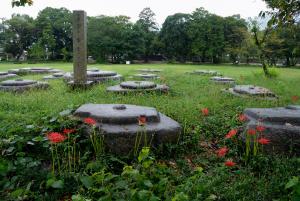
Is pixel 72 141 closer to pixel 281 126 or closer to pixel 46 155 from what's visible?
pixel 46 155

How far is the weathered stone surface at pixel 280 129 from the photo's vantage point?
4.01 m

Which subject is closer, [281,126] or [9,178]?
[9,178]

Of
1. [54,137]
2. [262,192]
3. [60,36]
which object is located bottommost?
[262,192]

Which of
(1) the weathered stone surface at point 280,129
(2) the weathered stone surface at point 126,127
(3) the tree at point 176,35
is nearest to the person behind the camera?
(2) the weathered stone surface at point 126,127

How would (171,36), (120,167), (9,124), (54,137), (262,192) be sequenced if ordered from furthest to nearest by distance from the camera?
1. (171,36)
2. (9,124)
3. (120,167)
4. (262,192)
5. (54,137)

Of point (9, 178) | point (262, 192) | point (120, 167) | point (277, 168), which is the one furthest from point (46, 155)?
point (277, 168)

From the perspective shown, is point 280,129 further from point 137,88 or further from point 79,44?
point 79,44

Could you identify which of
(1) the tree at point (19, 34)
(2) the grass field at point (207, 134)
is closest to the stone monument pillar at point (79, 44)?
(2) the grass field at point (207, 134)

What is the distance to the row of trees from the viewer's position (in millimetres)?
33500

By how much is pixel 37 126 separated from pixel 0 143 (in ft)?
1.88

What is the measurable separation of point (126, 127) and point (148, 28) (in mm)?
36022

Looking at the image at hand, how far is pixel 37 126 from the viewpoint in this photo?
4027mm

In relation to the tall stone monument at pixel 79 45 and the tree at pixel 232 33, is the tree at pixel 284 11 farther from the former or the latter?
the tree at pixel 232 33

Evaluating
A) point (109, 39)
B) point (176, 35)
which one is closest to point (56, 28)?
point (109, 39)
